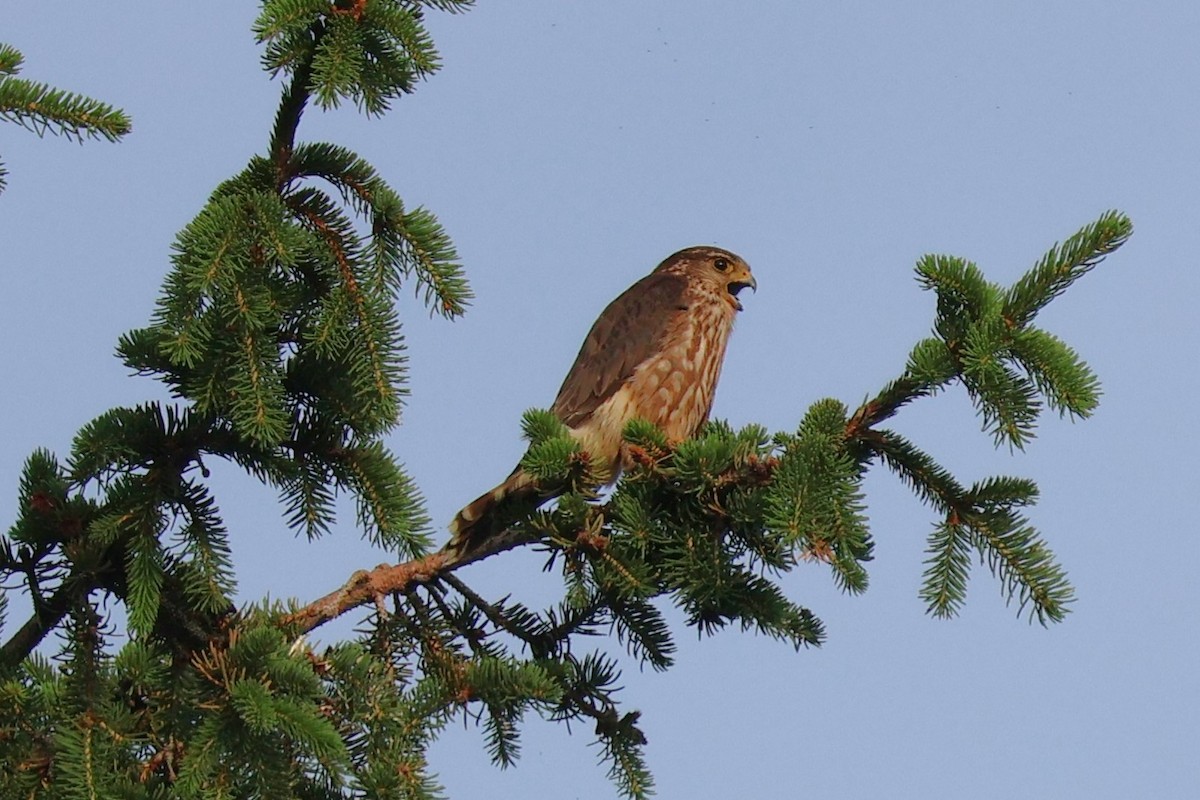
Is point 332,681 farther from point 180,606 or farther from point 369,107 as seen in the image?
point 369,107

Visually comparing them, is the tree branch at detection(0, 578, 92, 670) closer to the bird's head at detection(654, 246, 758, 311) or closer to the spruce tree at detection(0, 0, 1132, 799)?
the spruce tree at detection(0, 0, 1132, 799)

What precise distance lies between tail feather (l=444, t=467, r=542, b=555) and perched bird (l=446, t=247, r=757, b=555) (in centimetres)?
92

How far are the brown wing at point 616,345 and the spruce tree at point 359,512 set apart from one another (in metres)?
2.20

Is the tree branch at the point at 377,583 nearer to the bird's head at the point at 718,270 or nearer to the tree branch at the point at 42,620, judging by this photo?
the tree branch at the point at 42,620

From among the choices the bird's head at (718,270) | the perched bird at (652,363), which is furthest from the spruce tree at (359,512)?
the bird's head at (718,270)

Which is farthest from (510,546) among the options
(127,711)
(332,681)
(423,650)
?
(127,711)

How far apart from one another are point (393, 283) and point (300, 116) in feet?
1.48

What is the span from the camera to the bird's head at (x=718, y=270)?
22.7ft

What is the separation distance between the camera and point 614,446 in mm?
5504

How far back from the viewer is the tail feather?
4.02 metres

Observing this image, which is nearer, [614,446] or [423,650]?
[423,650]

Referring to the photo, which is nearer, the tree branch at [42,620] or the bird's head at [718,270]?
the tree branch at [42,620]

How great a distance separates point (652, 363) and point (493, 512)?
1863mm

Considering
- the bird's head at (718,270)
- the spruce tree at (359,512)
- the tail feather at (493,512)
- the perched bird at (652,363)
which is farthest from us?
the bird's head at (718,270)
